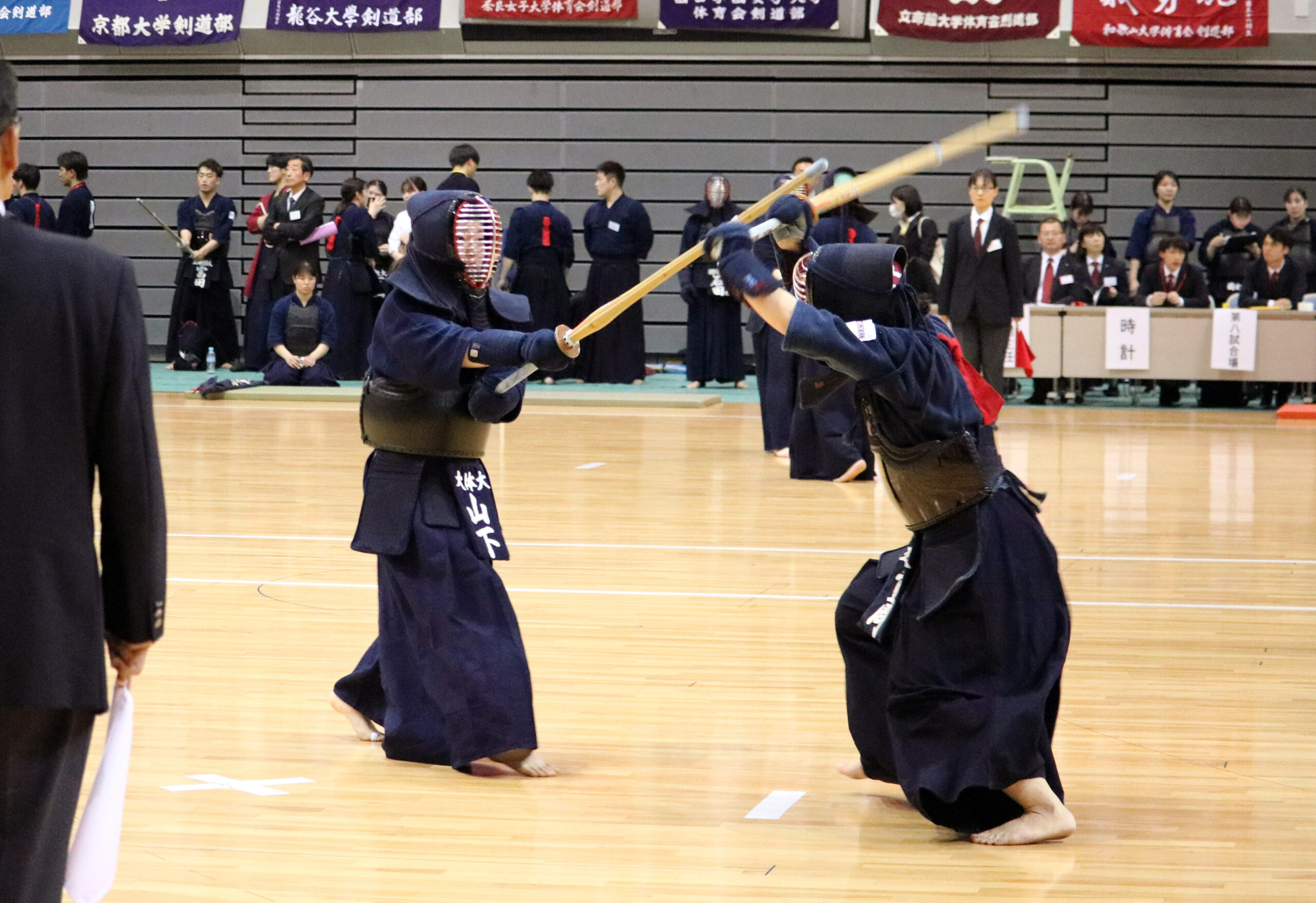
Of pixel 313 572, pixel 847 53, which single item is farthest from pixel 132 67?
pixel 313 572

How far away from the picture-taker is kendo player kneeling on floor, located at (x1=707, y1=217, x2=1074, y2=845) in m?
3.58

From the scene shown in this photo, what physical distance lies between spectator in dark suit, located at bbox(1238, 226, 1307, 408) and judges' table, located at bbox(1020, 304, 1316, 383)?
1.41 feet

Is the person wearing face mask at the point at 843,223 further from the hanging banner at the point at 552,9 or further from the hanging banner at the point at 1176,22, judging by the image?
the hanging banner at the point at 552,9

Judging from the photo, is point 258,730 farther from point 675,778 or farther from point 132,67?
point 132,67

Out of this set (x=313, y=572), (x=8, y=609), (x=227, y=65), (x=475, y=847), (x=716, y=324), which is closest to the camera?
(x=8, y=609)

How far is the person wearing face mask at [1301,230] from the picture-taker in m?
15.2

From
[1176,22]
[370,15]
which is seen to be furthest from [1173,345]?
[370,15]

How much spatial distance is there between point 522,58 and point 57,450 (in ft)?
52.2

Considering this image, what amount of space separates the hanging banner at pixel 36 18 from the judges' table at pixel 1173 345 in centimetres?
1078

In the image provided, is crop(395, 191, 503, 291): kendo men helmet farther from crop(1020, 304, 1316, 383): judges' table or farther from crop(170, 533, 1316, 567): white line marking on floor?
crop(1020, 304, 1316, 383): judges' table

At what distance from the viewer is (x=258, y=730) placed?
4551 mm

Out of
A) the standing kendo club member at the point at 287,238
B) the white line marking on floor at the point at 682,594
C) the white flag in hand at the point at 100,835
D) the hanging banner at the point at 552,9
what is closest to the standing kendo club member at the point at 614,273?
the hanging banner at the point at 552,9

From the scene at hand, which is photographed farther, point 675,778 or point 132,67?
point 132,67

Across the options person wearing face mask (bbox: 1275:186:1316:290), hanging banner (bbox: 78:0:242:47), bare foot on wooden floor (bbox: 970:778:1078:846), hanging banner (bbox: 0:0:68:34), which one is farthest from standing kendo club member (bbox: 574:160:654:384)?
bare foot on wooden floor (bbox: 970:778:1078:846)
